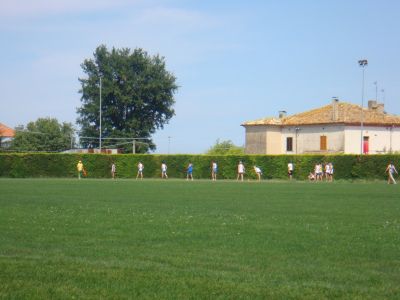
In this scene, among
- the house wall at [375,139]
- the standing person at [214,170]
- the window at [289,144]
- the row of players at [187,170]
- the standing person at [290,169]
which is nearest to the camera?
the standing person at [290,169]

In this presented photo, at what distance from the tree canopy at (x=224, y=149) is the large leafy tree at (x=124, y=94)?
966 cm

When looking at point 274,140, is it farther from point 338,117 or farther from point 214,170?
point 214,170

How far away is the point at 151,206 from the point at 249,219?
17.3ft

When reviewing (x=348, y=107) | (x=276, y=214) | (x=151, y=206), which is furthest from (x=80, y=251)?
(x=348, y=107)

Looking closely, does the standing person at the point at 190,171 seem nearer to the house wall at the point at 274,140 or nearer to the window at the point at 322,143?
the window at the point at 322,143

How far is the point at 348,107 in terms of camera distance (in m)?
81.2

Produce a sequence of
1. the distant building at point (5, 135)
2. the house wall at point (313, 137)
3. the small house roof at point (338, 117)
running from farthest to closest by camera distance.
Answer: the distant building at point (5, 135), the small house roof at point (338, 117), the house wall at point (313, 137)

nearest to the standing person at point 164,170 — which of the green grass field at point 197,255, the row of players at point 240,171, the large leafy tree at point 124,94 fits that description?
the row of players at point 240,171

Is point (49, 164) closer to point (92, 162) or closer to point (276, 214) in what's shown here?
point (92, 162)

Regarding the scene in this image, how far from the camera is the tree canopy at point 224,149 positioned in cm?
8832

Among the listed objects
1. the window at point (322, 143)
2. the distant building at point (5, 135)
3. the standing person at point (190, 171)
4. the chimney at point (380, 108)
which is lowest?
the standing person at point (190, 171)

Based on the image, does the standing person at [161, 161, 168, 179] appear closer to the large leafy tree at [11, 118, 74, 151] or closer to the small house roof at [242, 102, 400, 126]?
the small house roof at [242, 102, 400, 126]

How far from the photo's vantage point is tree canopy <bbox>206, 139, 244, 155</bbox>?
290ft

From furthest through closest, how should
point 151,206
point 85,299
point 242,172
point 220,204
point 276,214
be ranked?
point 242,172 → point 220,204 → point 151,206 → point 276,214 → point 85,299
